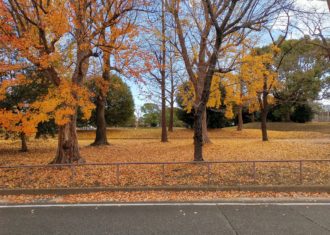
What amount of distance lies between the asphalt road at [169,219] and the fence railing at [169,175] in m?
2.15

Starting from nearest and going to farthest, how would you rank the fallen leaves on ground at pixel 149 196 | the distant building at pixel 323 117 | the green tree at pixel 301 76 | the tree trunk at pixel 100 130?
the fallen leaves on ground at pixel 149 196 < the tree trunk at pixel 100 130 < the green tree at pixel 301 76 < the distant building at pixel 323 117

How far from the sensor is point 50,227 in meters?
5.59

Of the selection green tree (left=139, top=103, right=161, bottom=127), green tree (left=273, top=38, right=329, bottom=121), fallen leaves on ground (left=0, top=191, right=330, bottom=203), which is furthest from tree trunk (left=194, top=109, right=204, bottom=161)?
green tree (left=139, top=103, right=161, bottom=127)

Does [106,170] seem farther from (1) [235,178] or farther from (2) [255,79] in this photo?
(2) [255,79]

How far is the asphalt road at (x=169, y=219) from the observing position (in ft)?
17.7

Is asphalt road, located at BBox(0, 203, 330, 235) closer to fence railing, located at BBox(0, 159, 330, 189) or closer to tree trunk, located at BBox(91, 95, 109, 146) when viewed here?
fence railing, located at BBox(0, 159, 330, 189)

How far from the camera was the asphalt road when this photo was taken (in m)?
5.39

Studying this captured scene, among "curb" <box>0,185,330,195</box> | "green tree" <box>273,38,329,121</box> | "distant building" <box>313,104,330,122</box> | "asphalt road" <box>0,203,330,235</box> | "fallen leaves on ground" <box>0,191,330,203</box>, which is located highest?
"green tree" <box>273,38,329,121</box>

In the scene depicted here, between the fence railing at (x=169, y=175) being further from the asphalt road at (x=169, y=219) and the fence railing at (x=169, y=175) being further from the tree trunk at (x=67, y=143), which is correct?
the asphalt road at (x=169, y=219)

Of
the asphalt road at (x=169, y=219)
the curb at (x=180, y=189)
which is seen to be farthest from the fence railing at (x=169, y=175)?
the asphalt road at (x=169, y=219)

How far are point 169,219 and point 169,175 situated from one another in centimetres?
420

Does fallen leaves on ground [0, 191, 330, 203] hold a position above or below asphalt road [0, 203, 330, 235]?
below

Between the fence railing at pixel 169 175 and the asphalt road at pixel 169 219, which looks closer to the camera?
the asphalt road at pixel 169 219

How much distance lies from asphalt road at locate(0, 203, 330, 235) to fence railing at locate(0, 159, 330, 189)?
2147 mm
